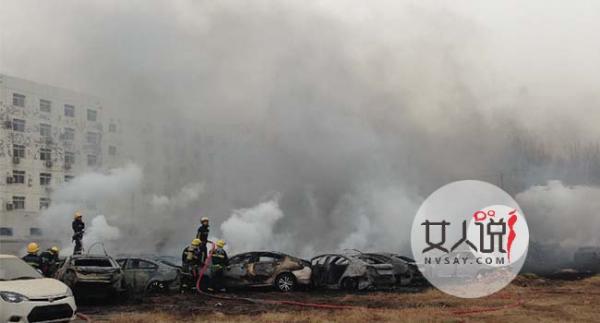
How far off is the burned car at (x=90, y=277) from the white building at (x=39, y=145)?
33992 millimetres

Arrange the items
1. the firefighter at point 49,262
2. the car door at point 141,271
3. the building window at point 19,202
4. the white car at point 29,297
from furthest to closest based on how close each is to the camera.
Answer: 1. the building window at point 19,202
2. the car door at point 141,271
3. the firefighter at point 49,262
4. the white car at point 29,297

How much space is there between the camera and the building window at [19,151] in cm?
5017

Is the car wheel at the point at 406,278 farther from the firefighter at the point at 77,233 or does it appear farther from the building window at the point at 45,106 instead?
→ the building window at the point at 45,106

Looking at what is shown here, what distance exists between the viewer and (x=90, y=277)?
15.9 meters

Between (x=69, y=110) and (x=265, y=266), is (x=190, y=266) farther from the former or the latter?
(x=69, y=110)

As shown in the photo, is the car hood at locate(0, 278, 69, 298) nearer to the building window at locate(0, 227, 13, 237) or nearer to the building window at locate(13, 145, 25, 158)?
the building window at locate(0, 227, 13, 237)

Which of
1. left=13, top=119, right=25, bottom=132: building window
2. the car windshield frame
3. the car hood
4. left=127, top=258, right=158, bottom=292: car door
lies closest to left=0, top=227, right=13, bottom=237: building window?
left=13, top=119, right=25, bottom=132: building window

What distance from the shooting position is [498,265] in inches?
993

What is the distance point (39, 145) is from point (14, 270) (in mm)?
44249

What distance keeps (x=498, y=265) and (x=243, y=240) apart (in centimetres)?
2348

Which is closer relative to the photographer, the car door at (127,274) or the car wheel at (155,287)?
the car door at (127,274)

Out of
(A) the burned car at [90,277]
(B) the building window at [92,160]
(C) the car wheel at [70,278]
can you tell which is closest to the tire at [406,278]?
(A) the burned car at [90,277]

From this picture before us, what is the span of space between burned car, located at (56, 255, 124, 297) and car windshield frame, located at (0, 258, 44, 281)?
3917 millimetres

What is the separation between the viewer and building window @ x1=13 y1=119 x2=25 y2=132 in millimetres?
49562
